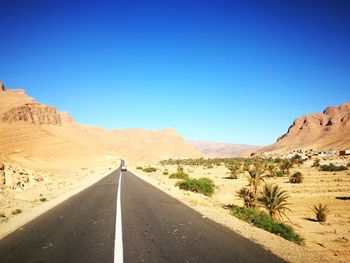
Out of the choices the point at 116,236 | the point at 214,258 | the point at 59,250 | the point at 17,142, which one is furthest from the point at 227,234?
the point at 17,142

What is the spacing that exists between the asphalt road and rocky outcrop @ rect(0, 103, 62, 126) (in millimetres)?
113496

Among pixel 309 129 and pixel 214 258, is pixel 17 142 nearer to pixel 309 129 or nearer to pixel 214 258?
pixel 214 258

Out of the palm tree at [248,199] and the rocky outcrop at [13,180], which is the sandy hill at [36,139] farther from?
the palm tree at [248,199]

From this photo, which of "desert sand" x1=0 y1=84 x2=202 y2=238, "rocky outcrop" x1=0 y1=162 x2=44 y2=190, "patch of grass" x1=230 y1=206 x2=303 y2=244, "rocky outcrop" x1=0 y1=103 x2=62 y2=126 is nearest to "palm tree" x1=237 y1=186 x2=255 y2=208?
"patch of grass" x1=230 y1=206 x2=303 y2=244

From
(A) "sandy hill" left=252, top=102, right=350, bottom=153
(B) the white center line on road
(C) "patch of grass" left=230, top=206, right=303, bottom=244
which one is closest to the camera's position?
(B) the white center line on road

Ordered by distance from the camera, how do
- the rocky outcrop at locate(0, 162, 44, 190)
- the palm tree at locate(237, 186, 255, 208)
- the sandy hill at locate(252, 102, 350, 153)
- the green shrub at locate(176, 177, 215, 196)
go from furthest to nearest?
the sandy hill at locate(252, 102, 350, 153) < the green shrub at locate(176, 177, 215, 196) < the rocky outcrop at locate(0, 162, 44, 190) < the palm tree at locate(237, 186, 255, 208)

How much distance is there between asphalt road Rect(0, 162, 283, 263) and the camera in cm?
629

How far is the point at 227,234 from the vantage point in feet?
27.3

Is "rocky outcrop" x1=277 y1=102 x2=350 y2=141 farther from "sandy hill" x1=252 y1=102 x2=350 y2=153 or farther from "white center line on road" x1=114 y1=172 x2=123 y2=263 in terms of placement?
"white center line on road" x1=114 y1=172 x2=123 y2=263

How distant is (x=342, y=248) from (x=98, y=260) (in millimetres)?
8042

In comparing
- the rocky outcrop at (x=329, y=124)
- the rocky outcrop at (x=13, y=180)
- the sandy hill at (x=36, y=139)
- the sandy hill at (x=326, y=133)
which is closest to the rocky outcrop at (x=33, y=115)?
the sandy hill at (x=36, y=139)

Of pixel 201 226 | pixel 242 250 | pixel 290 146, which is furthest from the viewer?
pixel 290 146

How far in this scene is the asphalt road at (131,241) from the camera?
6285 mm

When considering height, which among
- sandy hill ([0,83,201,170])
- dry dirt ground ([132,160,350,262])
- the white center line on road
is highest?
sandy hill ([0,83,201,170])
